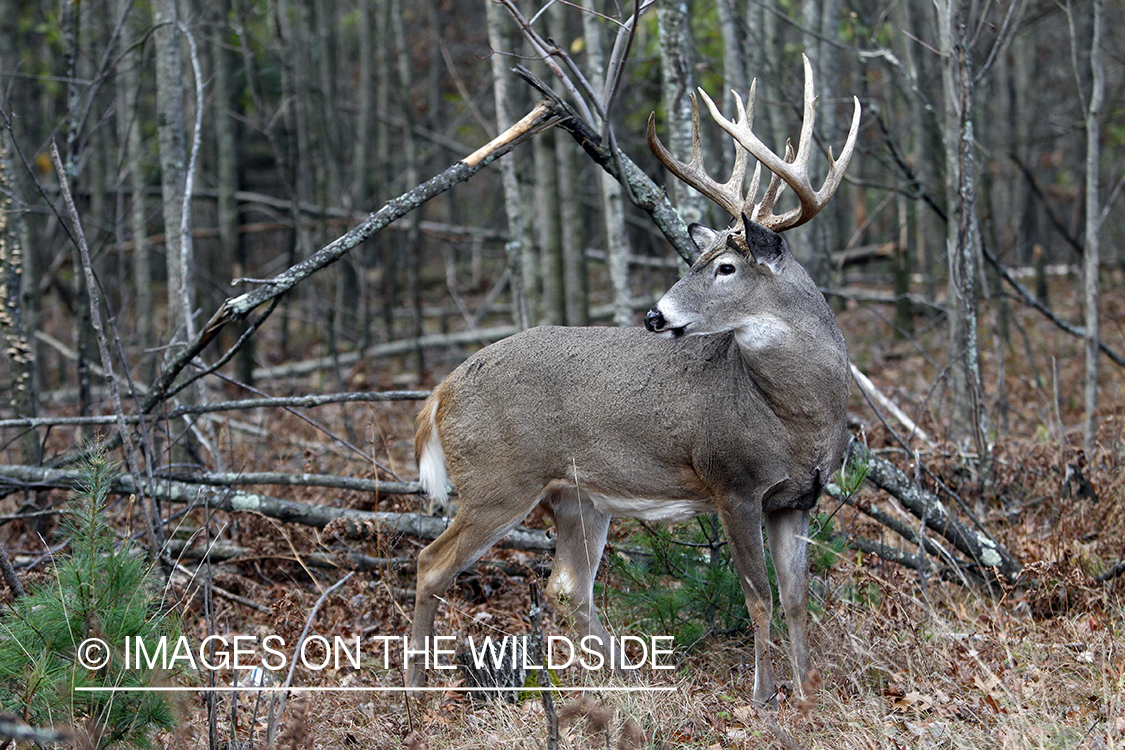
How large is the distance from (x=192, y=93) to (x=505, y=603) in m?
8.04

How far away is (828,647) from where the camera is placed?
14.7ft

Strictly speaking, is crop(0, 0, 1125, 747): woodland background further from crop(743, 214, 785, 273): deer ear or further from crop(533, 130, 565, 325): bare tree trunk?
crop(743, 214, 785, 273): deer ear

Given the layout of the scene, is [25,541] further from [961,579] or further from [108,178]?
[108,178]

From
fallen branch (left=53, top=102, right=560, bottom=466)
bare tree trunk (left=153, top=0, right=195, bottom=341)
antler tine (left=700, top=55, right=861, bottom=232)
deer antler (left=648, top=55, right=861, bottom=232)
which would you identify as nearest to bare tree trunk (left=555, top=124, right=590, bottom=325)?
bare tree trunk (left=153, top=0, right=195, bottom=341)

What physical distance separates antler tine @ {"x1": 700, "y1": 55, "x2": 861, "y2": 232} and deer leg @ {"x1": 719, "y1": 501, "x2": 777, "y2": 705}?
1.26 m

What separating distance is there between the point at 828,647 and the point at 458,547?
176 centimetres

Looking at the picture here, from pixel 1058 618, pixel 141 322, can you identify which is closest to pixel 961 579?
pixel 1058 618

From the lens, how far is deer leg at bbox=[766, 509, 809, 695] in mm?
4324

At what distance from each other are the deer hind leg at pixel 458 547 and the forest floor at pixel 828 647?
19 centimetres

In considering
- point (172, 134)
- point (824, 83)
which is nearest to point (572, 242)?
point (824, 83)

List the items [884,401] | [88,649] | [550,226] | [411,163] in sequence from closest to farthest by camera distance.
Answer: [88,649]
[884,401]
[550,226]
[411,163]

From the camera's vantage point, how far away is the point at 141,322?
9906 millimetres

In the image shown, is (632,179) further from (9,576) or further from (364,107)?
(364,107)

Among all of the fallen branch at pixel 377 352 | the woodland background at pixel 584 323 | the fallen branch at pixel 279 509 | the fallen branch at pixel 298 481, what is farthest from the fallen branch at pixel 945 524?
the fallen branch at pixel 377 352
